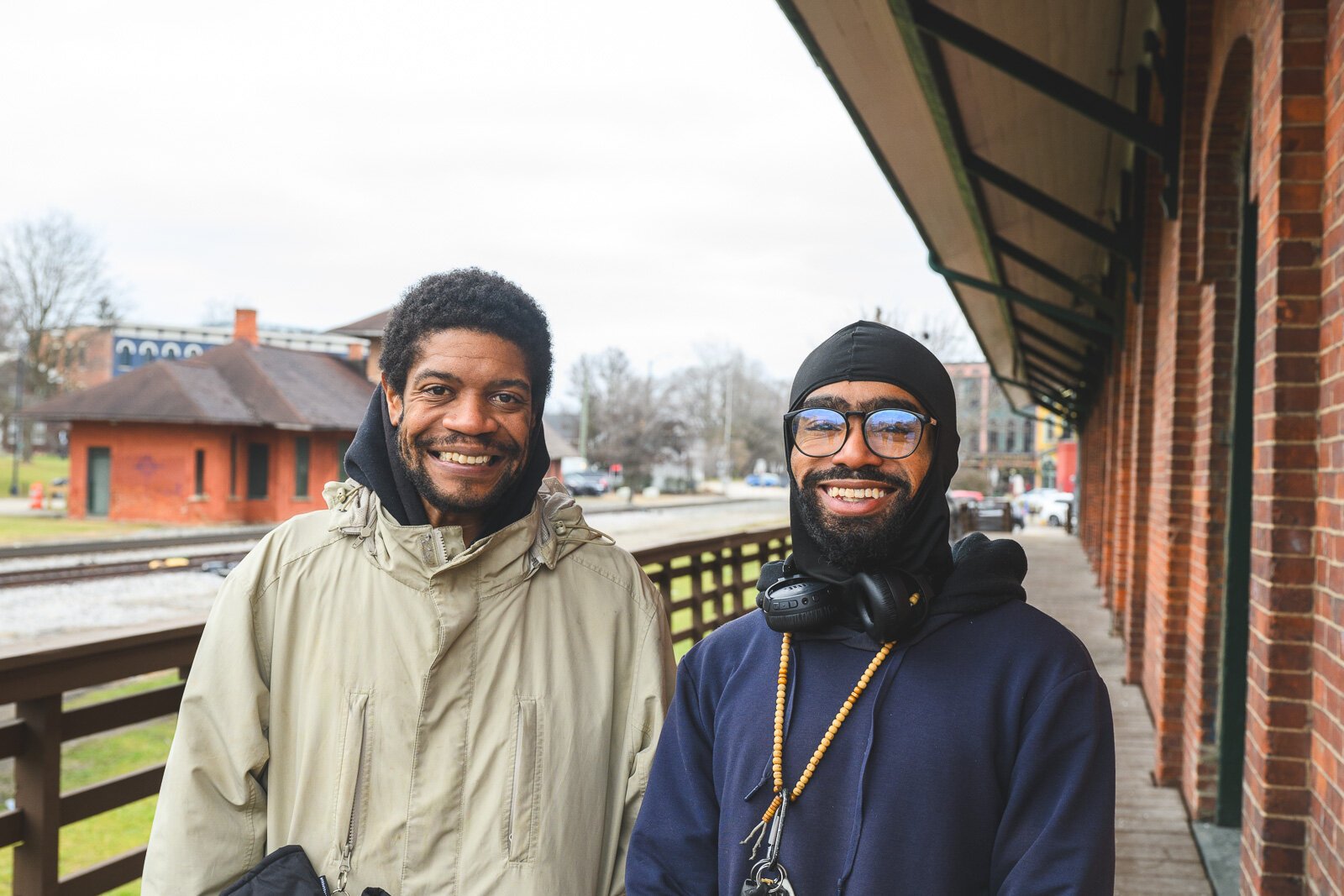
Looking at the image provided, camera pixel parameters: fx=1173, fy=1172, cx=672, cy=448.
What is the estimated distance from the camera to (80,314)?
44.6 metres

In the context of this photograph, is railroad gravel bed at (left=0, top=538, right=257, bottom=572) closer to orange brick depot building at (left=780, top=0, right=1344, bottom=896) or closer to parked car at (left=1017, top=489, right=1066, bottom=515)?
orange brick depot building at (left=780, top=0, right=1344, bottom=896)

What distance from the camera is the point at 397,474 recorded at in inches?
78.1

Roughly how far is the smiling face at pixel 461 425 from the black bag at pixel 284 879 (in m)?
0.57

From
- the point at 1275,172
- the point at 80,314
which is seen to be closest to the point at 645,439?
the point at 80,314

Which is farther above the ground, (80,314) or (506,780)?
(80,314)

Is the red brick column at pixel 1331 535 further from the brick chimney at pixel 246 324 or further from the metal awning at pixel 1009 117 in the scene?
the brick chimney at pixel 246 324

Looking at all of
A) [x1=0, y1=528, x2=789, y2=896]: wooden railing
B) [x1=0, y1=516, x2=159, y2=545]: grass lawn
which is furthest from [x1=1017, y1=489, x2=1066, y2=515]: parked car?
[x1=0, y1=528, x2=789, y2=896]: wooden railing

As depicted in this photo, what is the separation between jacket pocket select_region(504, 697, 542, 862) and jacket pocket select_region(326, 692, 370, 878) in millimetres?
235

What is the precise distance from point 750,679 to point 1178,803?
4148 mm

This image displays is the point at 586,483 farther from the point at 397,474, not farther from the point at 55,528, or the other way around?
the point at 397,474

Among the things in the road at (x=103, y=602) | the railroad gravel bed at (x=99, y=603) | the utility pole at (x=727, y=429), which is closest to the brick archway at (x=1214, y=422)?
the road at (x=103, y=602)

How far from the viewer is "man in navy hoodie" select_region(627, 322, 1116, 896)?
4.93 ft

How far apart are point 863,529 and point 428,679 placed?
2.46 feet

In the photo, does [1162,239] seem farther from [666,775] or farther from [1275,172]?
[666,775]
